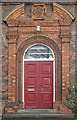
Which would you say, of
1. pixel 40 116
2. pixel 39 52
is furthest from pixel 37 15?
pixel 40 116

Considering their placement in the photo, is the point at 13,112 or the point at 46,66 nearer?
the point at 13,112

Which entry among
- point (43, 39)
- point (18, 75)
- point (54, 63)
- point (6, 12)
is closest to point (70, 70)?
point (54, 63)

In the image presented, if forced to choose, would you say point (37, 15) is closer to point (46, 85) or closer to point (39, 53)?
point (39, 53)

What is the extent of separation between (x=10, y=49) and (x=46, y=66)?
6.25 ft

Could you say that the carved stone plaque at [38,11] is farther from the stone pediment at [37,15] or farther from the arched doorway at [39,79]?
the arched doorway at [39,79]

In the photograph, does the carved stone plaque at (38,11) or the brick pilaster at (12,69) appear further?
the carved stone plaque at (38,11)

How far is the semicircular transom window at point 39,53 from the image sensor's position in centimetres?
677

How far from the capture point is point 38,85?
21.9ft

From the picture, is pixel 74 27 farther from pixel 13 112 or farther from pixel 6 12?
pixel 13 112

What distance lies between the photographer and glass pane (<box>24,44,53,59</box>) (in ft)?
22.2

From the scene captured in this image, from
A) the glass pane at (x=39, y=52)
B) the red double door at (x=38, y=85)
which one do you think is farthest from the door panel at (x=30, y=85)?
the glass pane at (x=39, y=52)

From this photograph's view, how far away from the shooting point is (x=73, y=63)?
6.53 m

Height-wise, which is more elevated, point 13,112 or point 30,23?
point 30,23

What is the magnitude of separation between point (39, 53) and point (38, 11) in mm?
2020
